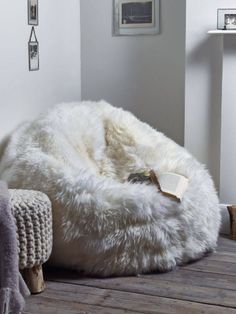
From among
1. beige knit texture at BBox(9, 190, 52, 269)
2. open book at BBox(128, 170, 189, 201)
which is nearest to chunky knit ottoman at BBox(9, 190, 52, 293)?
beige knit texture at BBox(9, 190, 52, 269)

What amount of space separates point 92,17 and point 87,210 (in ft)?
6.12

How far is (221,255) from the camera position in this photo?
317cm

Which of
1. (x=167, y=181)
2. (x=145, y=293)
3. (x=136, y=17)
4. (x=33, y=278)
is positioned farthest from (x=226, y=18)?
(x=33, y=278)

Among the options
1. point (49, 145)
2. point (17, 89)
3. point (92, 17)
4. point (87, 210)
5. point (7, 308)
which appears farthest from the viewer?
point (92, 17)

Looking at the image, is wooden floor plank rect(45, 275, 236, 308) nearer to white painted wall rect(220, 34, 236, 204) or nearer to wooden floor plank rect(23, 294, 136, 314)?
wooden floor plank rect(23, 294, 136, 314)

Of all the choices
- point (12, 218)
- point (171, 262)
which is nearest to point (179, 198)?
point (171, 262)

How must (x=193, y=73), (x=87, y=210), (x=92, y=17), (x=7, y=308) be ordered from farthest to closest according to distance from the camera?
(x=92, y=17), (x=193, y=73), (x=87, y=210), (x=7, y=308)

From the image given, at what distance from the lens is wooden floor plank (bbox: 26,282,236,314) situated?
2.48m

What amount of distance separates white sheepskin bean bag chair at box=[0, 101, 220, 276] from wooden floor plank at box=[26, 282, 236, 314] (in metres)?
0.18

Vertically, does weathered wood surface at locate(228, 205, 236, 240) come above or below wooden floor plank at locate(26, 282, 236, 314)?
above

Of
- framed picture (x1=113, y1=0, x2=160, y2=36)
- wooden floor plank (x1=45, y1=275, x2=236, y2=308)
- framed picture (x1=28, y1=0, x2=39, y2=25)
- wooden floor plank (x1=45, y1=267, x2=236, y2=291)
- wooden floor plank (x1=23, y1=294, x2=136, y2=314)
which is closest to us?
wooden floor plank (x1=23, y1=294, x2=136, y2=314)

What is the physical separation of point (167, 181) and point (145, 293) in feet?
2.17

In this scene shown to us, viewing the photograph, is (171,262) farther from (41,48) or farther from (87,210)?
(41,48)

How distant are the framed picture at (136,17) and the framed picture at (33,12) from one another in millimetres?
745
